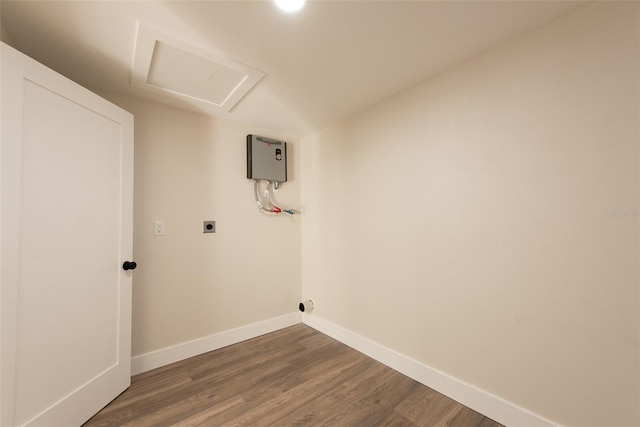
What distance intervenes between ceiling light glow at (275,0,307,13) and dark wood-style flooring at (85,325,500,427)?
7.01 ft

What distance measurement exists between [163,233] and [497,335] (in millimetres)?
2452

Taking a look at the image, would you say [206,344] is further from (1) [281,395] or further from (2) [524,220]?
(2) [524,220]

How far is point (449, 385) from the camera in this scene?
1610 mm

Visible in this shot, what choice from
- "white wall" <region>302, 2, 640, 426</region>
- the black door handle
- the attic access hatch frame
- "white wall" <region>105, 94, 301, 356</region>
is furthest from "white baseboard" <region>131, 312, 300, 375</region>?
the attic access hatch frame

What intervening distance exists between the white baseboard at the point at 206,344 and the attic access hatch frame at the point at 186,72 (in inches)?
80.2

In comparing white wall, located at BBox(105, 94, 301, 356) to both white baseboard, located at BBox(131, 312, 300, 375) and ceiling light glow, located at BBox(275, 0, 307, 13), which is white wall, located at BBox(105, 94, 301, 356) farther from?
ceiling light glow, located at BBox(275, 0, 307, 13)

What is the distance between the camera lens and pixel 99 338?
1.52 metres

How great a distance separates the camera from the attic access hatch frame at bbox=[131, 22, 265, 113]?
4.65 feet

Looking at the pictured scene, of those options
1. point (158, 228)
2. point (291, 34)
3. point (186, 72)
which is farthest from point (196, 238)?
point (291, 34)

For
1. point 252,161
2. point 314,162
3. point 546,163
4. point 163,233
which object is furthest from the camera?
point 314,162

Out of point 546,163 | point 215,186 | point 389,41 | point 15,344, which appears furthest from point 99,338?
point 546,163

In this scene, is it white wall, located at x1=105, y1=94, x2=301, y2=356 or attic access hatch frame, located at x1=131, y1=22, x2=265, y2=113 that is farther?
white wall, located at x1=105, y1=94, x2=301, y2=356

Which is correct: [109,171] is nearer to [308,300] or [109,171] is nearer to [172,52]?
[172,52]

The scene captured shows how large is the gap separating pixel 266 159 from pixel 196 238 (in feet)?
3.34
